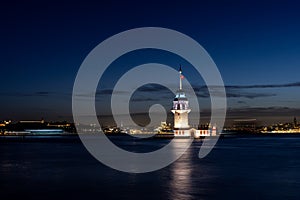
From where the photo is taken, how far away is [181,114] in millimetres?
130375

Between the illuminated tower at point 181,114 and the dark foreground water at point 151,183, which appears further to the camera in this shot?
the illuminated tower at point 181,114

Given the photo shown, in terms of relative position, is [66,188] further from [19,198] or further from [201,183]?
[201,183]

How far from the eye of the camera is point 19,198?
59.9 ft

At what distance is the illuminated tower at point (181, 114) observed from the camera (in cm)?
12900

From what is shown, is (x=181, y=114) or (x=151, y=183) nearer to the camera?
(x=151, y=183)

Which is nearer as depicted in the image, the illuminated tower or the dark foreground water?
the dark foreground water

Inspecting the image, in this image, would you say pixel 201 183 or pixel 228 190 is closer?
pixel 228 190

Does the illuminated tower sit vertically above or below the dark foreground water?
above

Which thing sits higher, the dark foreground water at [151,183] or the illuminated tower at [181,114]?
the illuminated tower at [181,114]

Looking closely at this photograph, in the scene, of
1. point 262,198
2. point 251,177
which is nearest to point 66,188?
point 262,198

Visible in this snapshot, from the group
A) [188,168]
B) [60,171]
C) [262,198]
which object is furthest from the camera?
[188,168]

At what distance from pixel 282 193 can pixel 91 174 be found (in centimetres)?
1202

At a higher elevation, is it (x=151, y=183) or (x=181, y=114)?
(x=181, y=114)

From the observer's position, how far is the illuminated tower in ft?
423
